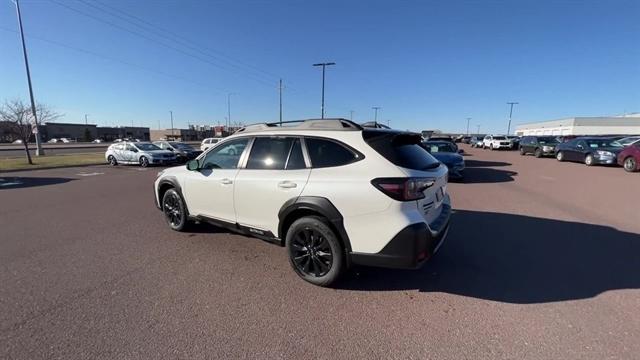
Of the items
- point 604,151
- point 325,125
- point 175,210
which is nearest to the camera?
point 325,125

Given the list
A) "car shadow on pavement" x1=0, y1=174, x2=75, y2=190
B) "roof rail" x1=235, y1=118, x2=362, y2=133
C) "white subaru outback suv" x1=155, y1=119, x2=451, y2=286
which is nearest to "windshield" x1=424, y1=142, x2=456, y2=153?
"white subaru outback suv" x1=155, y1=119, x2=451, y2=286

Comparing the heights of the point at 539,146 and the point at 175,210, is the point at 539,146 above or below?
above

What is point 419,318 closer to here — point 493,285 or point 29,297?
point 493,285

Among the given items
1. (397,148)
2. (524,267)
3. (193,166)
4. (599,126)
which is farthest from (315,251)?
(599,126)

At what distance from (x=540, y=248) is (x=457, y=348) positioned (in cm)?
294

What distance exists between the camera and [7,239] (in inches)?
197

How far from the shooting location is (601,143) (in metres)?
16.8

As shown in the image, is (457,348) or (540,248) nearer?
(457,348)

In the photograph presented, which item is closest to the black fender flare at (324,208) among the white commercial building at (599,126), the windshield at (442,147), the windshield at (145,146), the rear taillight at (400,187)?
the rear taillight at (400,187)

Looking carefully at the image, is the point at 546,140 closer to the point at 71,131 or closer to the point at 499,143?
the point at 499,143

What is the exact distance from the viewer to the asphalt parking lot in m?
2.48

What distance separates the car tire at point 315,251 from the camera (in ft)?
10.6

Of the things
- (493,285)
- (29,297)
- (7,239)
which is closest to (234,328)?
(29,297)

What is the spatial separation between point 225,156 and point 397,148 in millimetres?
2490
